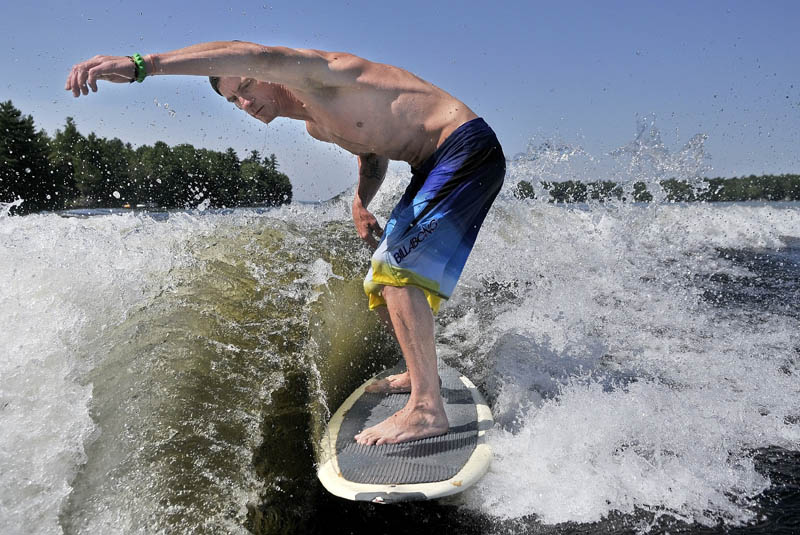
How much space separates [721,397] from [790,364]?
3.13 feet

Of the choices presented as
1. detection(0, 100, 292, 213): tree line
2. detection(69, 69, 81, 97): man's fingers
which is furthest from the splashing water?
detection(0, 100, 292, 213): tree line

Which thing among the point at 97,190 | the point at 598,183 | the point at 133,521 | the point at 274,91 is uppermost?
the point at 274,91

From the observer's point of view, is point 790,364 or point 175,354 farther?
point 790,364

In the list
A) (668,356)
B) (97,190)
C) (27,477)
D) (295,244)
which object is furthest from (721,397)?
(97,190)

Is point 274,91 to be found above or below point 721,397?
above

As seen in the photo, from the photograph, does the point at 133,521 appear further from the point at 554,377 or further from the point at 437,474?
the point at 554,377

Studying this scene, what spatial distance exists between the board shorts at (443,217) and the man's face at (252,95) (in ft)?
2.85

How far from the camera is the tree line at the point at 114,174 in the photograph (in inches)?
1996

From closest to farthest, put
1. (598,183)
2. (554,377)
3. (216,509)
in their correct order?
(216,509)
(554,377)
(598,183)

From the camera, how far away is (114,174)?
65938 millimetres

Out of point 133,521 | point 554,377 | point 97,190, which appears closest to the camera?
point 133,521

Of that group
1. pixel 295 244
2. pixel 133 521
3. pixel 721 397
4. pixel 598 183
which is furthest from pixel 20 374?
pixel 598 183

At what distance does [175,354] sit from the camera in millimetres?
2143

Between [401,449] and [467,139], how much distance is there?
150 cm
